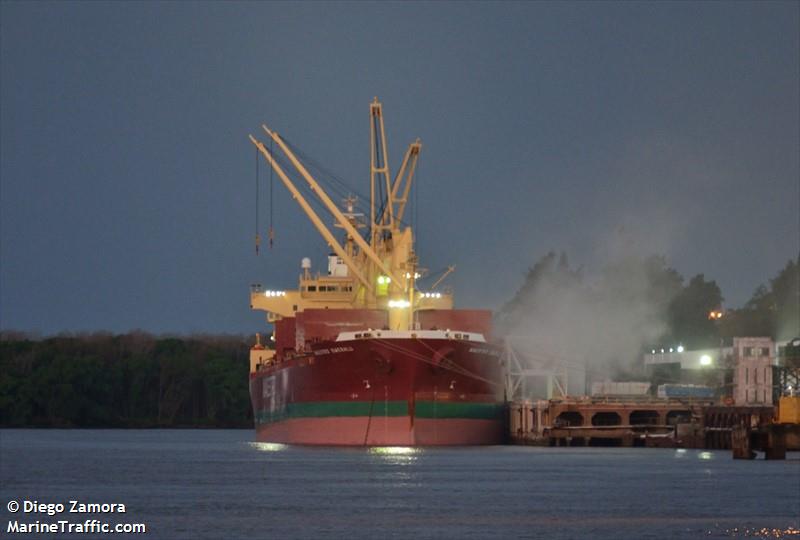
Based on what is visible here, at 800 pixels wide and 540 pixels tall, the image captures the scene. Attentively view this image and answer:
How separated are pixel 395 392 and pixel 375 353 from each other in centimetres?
209

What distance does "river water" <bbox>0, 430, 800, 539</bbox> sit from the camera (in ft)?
156

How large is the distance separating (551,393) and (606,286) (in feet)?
211

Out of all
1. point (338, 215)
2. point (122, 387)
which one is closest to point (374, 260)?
point (338, 215)

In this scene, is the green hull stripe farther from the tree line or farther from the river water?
the tree line

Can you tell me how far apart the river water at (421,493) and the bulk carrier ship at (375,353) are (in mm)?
3096

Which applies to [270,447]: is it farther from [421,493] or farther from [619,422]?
[421,493]

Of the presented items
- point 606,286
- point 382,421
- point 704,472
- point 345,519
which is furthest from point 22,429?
point 345,519

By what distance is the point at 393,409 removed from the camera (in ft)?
283

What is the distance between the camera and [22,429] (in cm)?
16650

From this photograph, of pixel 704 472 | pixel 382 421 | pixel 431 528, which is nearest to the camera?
pixel 431 528

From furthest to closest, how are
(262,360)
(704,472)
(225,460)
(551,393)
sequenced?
(262,360) < (551,393) < (225,460) < (704,472)

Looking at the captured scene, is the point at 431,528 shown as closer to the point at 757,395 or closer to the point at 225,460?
the point at 225,460
